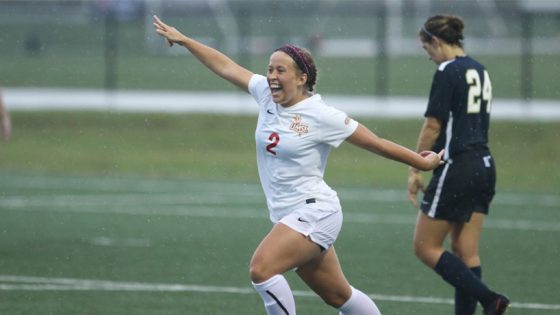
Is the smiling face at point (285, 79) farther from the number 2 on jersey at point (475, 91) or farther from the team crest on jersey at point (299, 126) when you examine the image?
the number 2 on jersey at point (475, 91)

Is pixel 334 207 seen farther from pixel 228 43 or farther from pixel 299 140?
pixel 228 43

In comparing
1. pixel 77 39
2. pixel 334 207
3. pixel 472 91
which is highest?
pixel 472 91

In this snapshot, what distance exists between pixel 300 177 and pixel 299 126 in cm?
32

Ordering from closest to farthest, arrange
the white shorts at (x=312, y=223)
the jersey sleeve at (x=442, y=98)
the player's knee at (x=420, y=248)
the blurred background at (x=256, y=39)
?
the white shorts at (x=312, y=223)
the jersey sleeve at (x=442, y=98)
the player's knee at (x=420, y=248)
the blurred background at (x=256, y=39)

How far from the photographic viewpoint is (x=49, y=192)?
19.5 m

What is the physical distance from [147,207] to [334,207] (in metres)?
10.1

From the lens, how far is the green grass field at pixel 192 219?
10.8m

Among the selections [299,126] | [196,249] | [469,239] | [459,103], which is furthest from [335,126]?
[196,249]

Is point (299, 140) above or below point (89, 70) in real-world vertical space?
above

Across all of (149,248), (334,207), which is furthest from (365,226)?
(334,207)

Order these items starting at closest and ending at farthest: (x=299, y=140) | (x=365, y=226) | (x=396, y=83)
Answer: (x=299, y=140) < (x=365, y=226) < (x=396, y=83)

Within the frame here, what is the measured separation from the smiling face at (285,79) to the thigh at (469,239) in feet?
6.98

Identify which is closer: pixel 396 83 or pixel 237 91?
pixel 237 91

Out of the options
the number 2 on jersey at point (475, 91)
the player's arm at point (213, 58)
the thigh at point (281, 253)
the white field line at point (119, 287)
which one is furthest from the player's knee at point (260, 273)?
the white field line at point (119, 287)
